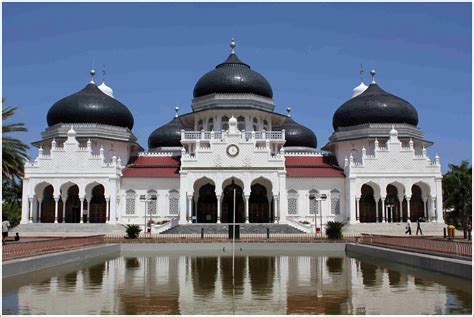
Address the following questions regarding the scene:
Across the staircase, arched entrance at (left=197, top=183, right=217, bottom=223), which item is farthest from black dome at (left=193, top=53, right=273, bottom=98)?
the staircase

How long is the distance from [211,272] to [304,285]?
13.6ft

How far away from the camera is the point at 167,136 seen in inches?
2232

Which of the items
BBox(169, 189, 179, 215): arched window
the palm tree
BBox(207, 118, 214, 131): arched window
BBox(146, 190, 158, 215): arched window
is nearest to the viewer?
the palm tree

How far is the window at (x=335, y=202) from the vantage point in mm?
43094

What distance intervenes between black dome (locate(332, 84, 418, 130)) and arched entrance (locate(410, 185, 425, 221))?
6.09 meters

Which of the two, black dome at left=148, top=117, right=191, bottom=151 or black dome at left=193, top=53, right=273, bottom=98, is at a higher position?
black dome at left=193, top=53, right=273, bottom=98

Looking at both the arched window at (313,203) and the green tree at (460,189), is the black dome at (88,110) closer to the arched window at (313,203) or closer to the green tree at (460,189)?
the arched window at (313,203)

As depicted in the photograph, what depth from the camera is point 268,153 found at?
137 ft

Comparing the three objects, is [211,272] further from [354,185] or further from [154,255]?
[354,185]

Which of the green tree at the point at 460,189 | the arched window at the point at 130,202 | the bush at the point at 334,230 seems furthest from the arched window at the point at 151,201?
the green tree at the point at 460,189

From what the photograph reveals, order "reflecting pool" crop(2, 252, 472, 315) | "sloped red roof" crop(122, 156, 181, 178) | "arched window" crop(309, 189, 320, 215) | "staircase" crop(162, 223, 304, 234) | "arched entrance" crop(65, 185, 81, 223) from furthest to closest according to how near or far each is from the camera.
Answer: "sloped red roof" crop(122, 156, 181, 178)
"arched entrance" crop(65, 185, 81, 223)
"arched window" crop(309, 189, 320, 215)
"staircase" crop(162, 223, 304, 234)
"reflecting pool" crop(2, 252, 472, 315)

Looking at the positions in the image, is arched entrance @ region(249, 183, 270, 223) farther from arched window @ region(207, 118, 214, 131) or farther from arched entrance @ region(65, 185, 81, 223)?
arched entrance @ region(65, 185, 81, 223)

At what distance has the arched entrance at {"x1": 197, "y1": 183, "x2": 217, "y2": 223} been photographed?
43.7 m

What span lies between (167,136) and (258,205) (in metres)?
16.7
